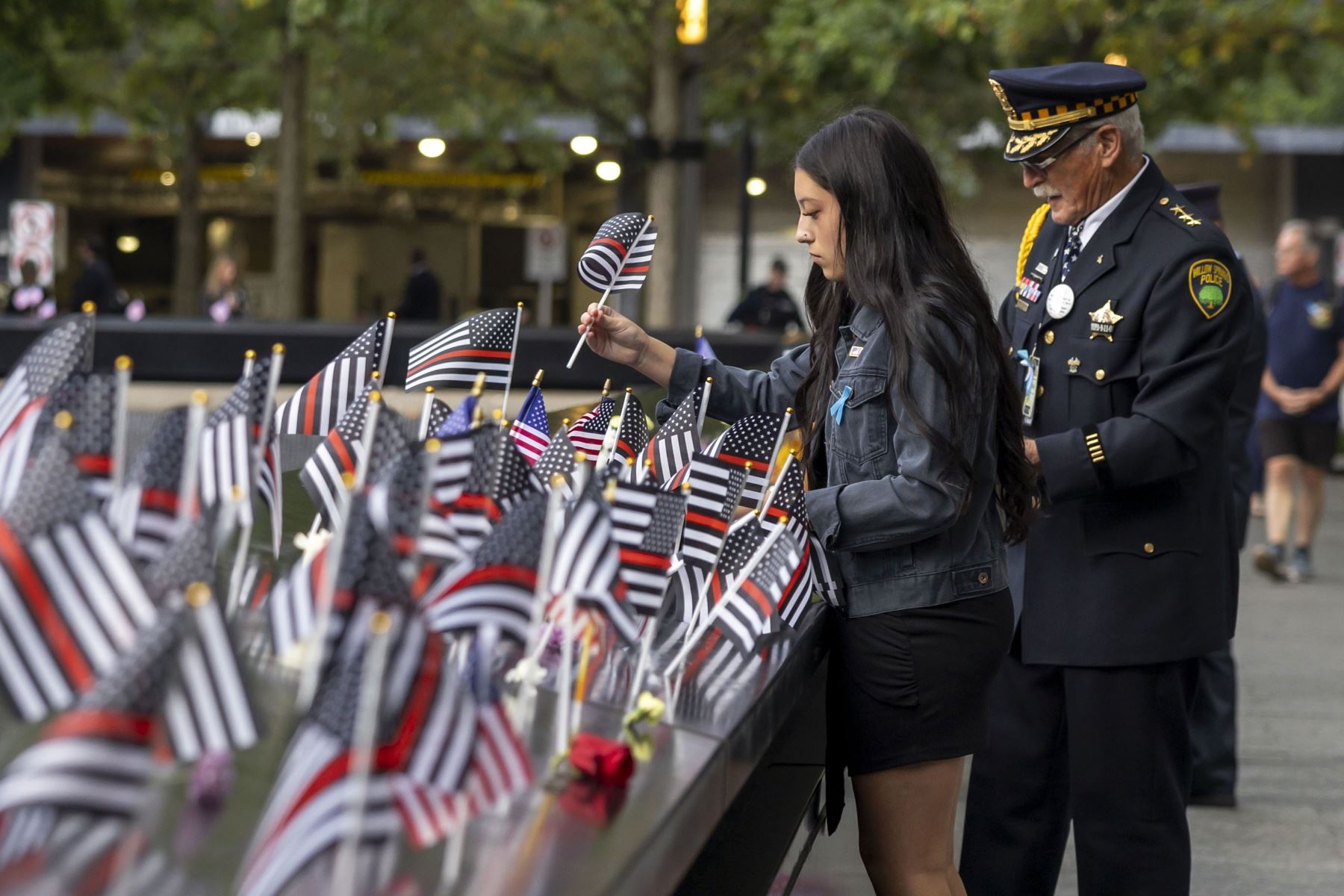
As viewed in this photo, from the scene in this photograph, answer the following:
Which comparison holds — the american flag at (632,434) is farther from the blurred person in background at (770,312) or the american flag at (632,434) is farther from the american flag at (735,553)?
the blurred person in background at (770,312)

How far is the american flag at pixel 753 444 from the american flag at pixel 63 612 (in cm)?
163

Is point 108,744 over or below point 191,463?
below

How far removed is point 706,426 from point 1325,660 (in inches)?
171

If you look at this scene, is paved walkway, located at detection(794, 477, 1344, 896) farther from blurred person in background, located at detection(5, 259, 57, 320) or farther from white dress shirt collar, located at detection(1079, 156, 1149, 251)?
blurred person in background, located at detection(5, 259, 57, 320)

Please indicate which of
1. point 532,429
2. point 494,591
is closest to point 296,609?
point 494,591

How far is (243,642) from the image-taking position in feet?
9.40

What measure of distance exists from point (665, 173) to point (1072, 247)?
46.8 ft

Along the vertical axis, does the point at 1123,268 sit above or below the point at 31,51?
below

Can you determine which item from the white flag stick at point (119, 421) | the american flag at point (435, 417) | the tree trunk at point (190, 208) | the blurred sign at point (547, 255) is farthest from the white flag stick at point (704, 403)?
the tree trunk at point (190, 208)

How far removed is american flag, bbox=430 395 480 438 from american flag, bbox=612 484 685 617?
0.44 m

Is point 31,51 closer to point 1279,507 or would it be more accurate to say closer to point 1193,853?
point 1279,507

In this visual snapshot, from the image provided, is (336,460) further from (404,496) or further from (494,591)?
(494,591)

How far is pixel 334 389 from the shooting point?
3.74 m

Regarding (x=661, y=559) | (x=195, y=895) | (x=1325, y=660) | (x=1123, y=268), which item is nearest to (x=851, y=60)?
(x=1325, y=660)
